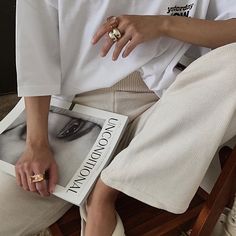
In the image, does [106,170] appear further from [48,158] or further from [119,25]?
[119,25]

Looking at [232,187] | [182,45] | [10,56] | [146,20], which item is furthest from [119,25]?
[10,56]

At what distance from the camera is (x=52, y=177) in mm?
665

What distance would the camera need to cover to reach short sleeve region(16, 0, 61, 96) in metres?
0.71

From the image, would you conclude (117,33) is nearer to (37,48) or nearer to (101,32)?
(101,32)

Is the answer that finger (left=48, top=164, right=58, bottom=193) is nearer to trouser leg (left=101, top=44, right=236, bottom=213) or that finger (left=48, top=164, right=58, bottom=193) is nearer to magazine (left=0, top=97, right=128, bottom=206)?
magazine (left=0, top=97, right=128, bottom=206)

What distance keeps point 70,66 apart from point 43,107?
0.10 meters

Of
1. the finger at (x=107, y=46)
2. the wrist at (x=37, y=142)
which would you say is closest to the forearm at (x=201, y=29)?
the finger at (x=107, y=46)

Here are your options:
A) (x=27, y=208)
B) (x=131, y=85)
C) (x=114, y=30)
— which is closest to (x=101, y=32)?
(x=114, y=30)

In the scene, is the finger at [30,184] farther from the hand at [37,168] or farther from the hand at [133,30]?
the hand at [133,30]

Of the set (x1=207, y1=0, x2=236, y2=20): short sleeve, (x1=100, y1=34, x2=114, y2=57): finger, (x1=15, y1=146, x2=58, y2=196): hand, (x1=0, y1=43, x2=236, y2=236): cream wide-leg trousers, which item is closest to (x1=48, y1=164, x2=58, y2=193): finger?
(x1=15, y1=146, x2=58, y2=196): hand

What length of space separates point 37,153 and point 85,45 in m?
0.24

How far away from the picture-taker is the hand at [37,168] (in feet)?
2.17

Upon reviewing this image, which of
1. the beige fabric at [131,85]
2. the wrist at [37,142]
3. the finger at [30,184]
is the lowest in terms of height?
the finger at [30,184]

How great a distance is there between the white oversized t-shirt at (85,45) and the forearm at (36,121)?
0.8 inches
